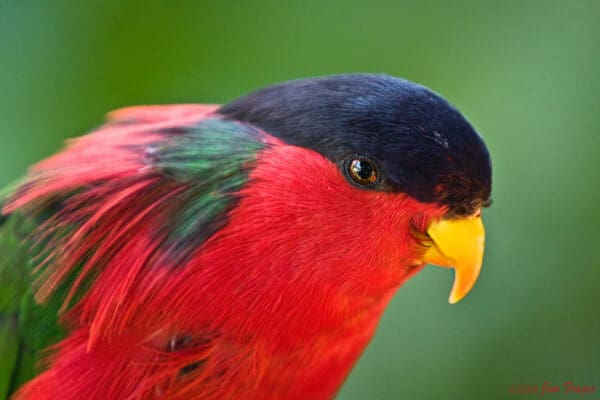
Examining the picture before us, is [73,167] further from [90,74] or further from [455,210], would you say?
[90,74]

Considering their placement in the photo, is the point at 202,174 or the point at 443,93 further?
the point at 443,93

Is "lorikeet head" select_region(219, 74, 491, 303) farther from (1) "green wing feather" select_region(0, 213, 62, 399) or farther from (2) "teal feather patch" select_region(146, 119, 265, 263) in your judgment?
(1) "green wing feather" select_region(0, 213, 62, 399)

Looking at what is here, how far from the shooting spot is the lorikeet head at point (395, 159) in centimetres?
96

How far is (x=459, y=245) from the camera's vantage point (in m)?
1.03

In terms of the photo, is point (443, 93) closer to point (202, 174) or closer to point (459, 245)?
point (459, 245)

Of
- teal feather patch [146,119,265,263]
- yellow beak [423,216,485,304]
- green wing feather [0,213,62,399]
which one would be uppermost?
teal feather patch [146,119,265,263]

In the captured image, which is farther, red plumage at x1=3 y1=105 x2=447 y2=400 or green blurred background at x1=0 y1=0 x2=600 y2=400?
green blurred background at x1=0 y1=0 x2=600 y2=400

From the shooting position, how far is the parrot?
98cm

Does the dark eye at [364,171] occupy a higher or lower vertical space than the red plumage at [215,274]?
higher

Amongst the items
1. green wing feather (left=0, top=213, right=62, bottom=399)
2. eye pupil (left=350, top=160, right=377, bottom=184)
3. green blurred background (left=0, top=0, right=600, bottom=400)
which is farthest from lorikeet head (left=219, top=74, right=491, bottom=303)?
green blurred background (left=0, top=0, right=600, bottom=400)

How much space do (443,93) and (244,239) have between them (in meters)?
0.85

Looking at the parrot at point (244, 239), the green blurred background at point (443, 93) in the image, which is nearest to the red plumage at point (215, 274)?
the parrot at point (244, 239)

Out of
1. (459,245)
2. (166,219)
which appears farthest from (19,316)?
(459,245)

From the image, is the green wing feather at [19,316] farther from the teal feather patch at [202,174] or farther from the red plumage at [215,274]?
the teal feather patch at [202,174]
